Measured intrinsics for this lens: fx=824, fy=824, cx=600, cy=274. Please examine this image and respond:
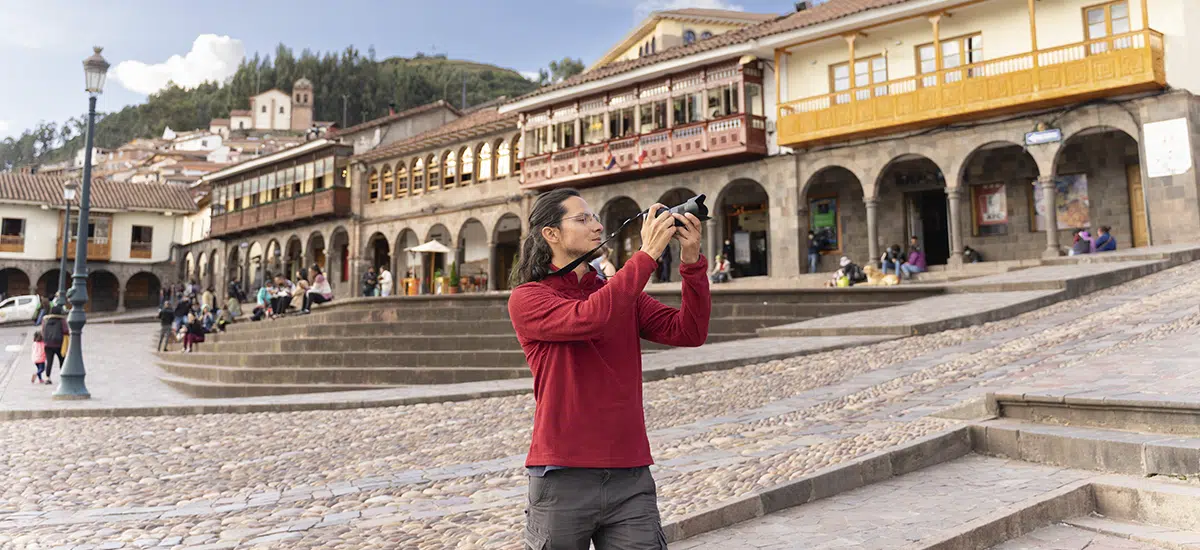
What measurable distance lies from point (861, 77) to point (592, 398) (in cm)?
2196

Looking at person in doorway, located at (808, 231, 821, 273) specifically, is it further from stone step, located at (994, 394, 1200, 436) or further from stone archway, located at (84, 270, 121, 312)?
stone archway, located at (84, 270, 121, 312)

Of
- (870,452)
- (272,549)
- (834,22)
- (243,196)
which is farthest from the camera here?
(243,196)

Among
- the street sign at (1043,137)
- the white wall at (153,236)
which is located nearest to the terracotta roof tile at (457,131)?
the street sign at (1043,137)

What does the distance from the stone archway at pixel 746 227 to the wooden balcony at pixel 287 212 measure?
17740 millimetres

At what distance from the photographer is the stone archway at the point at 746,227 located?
2545cm

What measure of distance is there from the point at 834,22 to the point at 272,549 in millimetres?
20349

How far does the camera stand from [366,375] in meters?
13.5

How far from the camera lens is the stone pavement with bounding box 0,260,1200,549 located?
4.61 metres

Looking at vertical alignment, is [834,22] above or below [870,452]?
above

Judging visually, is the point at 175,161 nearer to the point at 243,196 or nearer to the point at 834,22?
the point at 243,196

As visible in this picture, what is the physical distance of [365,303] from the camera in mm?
16391

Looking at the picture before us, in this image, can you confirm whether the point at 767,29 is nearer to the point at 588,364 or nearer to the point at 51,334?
the point at 51,334

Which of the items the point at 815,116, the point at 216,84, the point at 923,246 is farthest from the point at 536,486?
the point at 216,84

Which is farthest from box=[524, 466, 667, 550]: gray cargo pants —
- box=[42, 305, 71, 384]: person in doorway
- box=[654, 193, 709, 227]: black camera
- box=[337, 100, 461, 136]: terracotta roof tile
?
box=[337, 100, 461, 136]: terracotta roof tile
